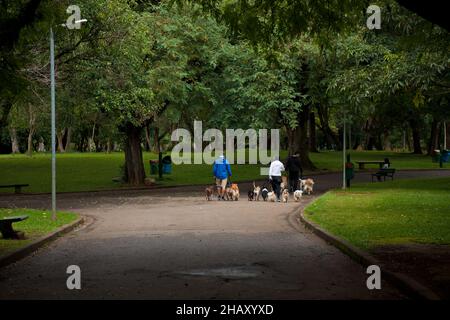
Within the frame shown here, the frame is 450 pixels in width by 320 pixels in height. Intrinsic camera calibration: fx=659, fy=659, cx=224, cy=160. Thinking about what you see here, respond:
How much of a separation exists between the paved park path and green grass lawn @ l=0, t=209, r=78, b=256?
0.51m

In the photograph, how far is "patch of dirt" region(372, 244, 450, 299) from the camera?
8281 millimetres

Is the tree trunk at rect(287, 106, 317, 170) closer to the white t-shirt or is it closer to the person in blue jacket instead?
the person in blue jacket

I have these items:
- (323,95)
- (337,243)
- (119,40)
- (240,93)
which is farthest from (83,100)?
(337,243)

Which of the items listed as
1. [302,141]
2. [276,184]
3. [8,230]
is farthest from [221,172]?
[302,141]

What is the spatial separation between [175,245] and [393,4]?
14.0 meters

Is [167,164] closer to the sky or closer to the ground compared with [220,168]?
closer to the ground

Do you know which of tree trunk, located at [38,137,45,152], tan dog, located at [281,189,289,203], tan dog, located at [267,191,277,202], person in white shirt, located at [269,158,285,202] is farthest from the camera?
tree trunk, located at [38,137,45,152]

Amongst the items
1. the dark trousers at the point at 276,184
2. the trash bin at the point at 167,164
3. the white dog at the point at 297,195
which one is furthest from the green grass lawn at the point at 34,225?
the trash bin at the point at 167,164

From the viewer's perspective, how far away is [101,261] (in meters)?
10.9

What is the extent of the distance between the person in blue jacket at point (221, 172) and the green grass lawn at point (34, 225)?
763 cm

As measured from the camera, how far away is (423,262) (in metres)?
9.91

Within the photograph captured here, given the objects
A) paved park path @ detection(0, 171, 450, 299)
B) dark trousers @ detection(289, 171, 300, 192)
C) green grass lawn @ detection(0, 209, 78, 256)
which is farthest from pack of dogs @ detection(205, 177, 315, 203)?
green grass lawn @ detection(0, 209, 78, 256)

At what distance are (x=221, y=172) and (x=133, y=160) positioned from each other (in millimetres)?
10052
